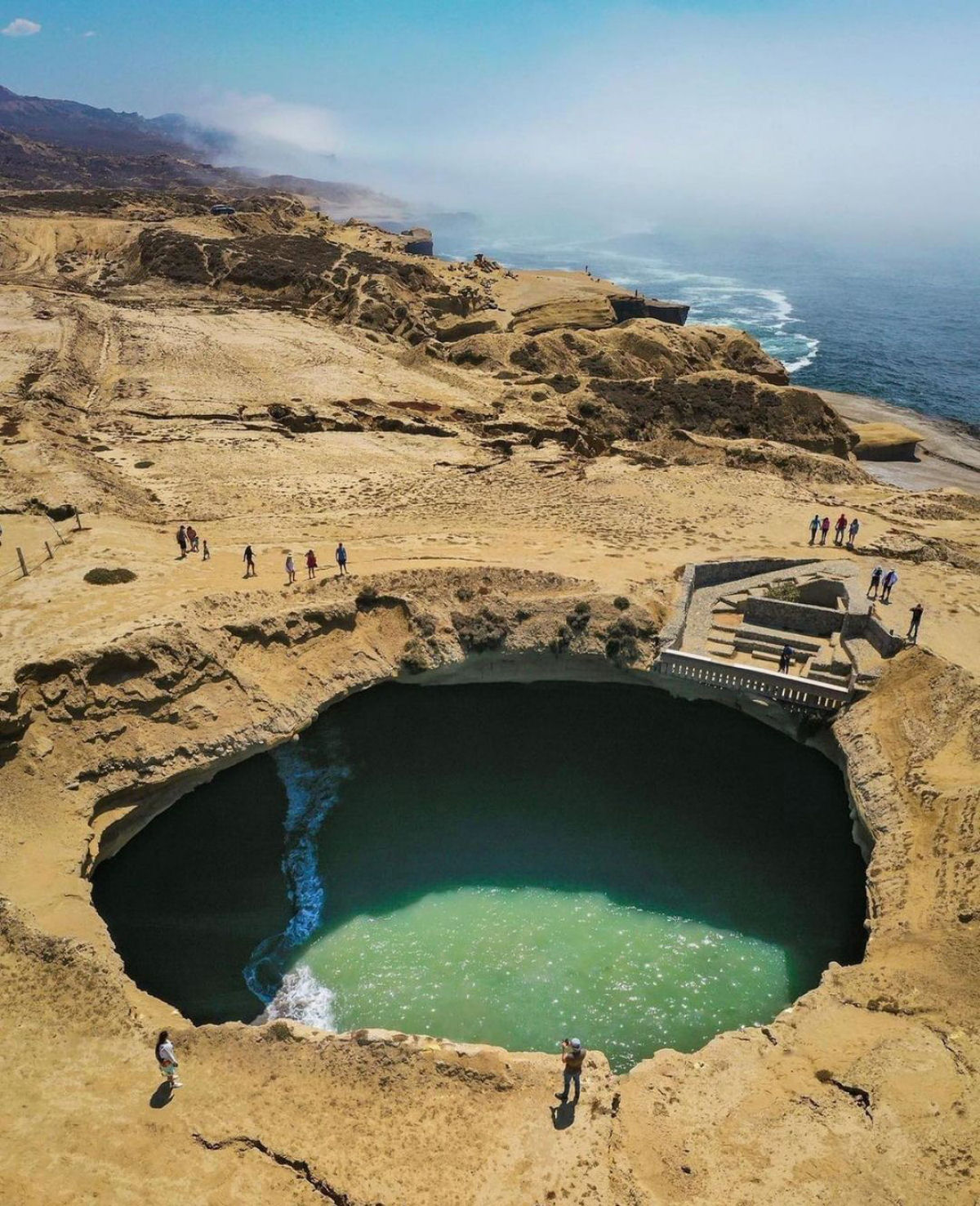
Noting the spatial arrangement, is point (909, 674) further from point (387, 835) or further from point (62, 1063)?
point (62, 1063)

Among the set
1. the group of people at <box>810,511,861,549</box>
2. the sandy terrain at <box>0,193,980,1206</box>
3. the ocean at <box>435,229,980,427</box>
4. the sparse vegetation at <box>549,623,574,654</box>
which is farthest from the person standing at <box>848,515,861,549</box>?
the ocean at <box>435,229,980,427</box>

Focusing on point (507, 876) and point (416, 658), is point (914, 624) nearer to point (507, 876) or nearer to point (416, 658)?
point (507, 876)

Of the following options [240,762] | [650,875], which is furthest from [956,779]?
[240,762]

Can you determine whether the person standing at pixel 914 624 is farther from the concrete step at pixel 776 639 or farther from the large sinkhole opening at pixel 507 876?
the large sinkhole opening at pixel 507 876

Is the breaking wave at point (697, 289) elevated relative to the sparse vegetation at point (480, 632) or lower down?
elevated

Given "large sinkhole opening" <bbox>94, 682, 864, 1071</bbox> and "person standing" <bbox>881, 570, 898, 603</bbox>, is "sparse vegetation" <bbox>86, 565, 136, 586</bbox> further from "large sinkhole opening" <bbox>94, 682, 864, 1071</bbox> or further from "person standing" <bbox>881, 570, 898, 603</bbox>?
"person standing" <bbox>881, 570, 898, 603</bbox>

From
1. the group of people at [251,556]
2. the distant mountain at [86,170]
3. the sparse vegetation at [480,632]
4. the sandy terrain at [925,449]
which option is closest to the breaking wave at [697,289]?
the sandy terrain at [925,449]
